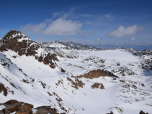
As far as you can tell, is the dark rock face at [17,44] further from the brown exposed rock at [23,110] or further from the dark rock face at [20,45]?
the brown exposed rock at [23,110]

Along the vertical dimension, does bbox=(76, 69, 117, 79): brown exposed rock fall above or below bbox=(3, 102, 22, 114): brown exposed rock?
below

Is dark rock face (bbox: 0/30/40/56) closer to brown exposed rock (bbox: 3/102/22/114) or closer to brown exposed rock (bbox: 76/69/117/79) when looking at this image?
brown exposed rock (bbox: 76/69/117/79)

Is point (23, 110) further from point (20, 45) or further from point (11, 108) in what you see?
point (20, 45)

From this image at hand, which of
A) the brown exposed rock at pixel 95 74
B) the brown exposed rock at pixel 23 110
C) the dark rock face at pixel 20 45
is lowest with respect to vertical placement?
the brown exposed rock at pixel 95 74

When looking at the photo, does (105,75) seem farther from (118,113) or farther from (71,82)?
(118,113)

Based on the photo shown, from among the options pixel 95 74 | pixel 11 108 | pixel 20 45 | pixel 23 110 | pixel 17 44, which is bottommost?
pixel 95 74

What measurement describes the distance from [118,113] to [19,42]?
48174 millimetres

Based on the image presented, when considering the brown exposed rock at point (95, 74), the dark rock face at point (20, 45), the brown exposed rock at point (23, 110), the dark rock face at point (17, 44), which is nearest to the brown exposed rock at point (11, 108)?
the brown exposed rock at point (23, 110)

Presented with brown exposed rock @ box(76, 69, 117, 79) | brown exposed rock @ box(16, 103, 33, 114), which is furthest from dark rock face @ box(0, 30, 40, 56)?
brown exposed rock @ box(16, 103, 33, 114)

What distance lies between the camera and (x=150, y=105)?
34.7 m

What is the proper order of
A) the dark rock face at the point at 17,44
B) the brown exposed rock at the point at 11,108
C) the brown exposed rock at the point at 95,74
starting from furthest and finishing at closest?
the brown exposed rock at the point at 95,74, the dark rock face at the point at 17,44, the brown exposed rock at the point at 11,108

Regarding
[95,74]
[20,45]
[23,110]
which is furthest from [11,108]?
[95,74]

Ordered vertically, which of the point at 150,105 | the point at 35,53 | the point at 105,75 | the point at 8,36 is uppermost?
the point at 8,36

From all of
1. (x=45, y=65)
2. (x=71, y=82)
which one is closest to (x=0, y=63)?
(x=45, y=65)
